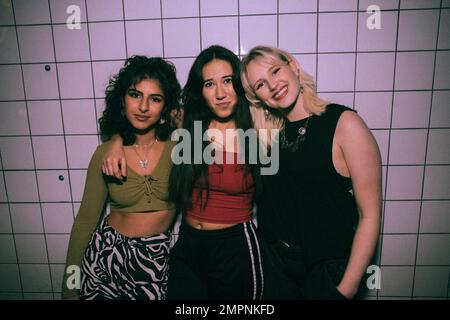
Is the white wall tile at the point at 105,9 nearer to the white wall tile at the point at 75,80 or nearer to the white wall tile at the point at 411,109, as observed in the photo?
the white wall tile at the point at 75,80

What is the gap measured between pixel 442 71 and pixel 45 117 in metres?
2.67

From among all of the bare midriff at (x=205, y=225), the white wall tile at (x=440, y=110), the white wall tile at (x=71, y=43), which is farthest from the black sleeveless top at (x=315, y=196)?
the white wall tile at (x=71, y=43)

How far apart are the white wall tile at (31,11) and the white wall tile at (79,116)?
0.55m

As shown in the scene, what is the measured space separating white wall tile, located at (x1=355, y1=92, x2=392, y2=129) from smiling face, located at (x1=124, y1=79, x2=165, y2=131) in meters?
1.27

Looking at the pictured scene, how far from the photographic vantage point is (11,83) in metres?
1.84

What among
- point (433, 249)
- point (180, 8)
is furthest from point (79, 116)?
point (433, 249)

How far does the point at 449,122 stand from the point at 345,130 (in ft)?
3.63

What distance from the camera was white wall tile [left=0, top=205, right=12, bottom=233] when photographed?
2000 millimetres

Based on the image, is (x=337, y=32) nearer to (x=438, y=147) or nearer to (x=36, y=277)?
(x=438, y=147)

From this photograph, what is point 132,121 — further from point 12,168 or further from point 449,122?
point 449,122

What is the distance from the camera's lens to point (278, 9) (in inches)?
66.0

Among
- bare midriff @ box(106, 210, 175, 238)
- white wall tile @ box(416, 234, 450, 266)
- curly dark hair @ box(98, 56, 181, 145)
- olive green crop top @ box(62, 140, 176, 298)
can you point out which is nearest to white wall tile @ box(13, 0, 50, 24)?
curly dark hair @ box(98, 56, 181, 145)

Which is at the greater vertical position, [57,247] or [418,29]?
[418,29]

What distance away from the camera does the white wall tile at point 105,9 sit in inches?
67.7
